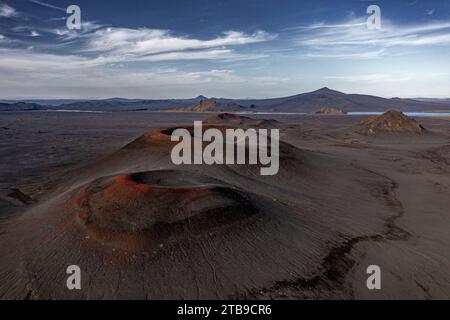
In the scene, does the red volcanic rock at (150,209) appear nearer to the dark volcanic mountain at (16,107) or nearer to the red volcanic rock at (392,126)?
the red volcanic rock at (392,126)

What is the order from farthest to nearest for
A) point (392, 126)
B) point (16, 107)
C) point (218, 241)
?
1. point (16, 107)
2. point (392, 126)
3. point (218, 241)

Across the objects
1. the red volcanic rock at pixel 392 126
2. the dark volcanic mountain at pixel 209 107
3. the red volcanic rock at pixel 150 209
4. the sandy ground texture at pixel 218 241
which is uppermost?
the dark volcanic mountain at pixel 209 107

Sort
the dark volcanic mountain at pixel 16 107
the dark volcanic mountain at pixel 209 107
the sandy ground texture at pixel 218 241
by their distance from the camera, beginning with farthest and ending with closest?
the dark volcanic mountain at pixel 16 107
the dark volcanic mountain at pixel 209 107
the sandy ground texture at pixel 218 241

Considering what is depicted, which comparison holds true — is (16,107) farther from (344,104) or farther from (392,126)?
(392,126)

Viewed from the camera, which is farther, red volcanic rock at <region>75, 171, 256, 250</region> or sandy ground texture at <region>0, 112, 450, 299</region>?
red volcanic rock at <region>75, 171, 256, 250</region>

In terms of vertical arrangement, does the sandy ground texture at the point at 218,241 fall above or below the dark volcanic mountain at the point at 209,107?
below

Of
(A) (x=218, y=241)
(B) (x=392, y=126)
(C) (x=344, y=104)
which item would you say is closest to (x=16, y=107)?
(C) (x=344, y=104)

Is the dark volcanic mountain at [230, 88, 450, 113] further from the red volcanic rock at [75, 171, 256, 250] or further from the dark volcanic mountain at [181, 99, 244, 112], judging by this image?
the red volcanic rock at [75, 171, 256, 250]

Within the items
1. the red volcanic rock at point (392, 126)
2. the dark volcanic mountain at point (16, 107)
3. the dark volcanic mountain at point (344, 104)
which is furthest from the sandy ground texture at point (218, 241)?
the dark volcanic mountain at point (16, 107)

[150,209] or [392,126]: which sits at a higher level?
[392,126]

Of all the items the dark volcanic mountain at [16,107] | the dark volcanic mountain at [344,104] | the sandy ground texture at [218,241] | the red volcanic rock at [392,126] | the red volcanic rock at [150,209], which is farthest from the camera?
the dark volcanic mountain at [344,104]

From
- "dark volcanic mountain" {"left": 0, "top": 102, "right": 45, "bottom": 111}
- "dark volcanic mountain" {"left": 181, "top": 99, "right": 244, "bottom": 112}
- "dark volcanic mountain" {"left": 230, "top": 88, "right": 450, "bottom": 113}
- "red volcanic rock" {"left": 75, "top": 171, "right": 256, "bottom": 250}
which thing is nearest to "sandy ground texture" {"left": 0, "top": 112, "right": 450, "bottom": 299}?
"red volcanic rock" {"left": 75, "top": 171, "right": 256, "bottom": 250}
